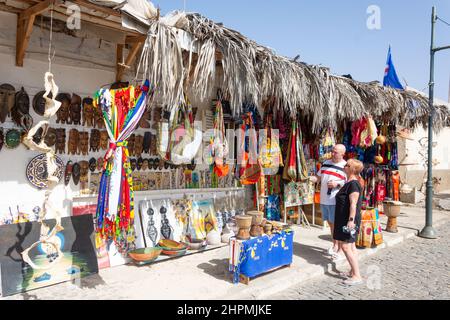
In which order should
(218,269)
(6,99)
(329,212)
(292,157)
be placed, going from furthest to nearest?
(292,157) < (329,212) < (218,269) < (6,99)

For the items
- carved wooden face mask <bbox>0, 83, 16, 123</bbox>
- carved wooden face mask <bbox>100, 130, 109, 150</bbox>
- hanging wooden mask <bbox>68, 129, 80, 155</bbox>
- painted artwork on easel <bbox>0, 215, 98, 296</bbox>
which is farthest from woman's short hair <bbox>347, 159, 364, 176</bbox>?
carved wooden face mask <bbox>0, 83, 16, 123</bbox>

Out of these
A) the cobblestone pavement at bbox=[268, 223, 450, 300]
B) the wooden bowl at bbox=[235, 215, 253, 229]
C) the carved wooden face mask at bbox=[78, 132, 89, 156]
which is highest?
the carved wooden face mask at bbox=[78, 132, 89, 156]

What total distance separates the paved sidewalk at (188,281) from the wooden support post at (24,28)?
7.74ft

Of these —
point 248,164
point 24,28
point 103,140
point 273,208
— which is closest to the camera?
point 24,28

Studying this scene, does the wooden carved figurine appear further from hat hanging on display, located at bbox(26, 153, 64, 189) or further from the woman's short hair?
the woman's short hair

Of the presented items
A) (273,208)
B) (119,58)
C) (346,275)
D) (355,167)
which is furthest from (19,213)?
(273,208)

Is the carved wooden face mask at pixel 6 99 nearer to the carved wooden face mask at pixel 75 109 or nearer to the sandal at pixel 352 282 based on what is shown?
the carved wooden face mask at pixel 75 109

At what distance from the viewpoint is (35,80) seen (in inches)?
141

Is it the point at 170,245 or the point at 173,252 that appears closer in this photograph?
the point at 173,252

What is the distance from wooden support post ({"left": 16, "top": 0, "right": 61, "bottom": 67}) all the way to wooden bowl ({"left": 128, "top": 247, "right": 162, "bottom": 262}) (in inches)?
94.3

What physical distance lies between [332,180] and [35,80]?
3753mm

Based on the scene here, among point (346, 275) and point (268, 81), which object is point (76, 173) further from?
point (346, 275)

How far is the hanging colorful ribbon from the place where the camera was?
11.2 ft
